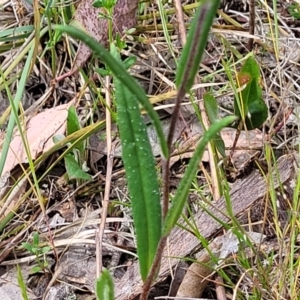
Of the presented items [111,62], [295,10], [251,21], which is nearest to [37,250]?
[111,62]

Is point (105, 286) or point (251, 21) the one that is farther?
point (251, 21)

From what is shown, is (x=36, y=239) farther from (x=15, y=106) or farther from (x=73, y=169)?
(x=15, y=106)

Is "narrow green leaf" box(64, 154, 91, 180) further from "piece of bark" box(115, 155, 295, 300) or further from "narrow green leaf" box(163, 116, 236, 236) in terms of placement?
"narrow green leaf" box(163, 116, 236, 236)

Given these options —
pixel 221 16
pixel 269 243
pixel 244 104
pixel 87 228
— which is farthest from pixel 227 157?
pixel 221 16

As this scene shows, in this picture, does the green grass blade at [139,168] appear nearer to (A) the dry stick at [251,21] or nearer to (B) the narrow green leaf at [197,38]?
(B) the narrow green leaf at [197,38]

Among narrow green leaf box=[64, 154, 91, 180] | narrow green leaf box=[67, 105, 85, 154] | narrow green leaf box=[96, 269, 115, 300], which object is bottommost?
narrow green leaf box=[64, 154, 91, 180]

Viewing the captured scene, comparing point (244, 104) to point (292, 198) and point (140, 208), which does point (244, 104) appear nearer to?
point (292, 198)

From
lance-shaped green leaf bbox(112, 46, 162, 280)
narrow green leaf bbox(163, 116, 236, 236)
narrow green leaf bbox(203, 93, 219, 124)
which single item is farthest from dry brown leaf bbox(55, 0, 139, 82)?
narrow green leaf bbox(163, 116, 236, 236)
